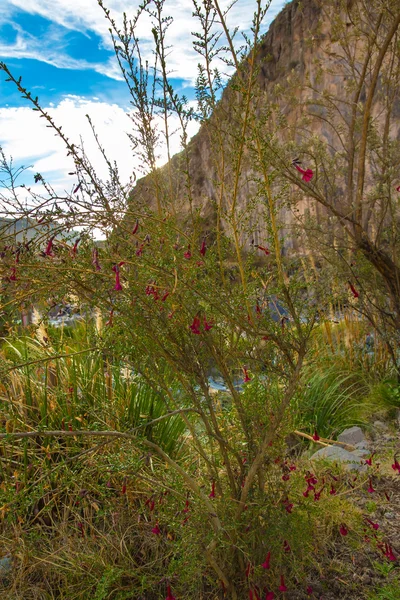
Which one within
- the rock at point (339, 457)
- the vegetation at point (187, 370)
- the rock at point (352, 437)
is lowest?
the rock at point (352, 437)

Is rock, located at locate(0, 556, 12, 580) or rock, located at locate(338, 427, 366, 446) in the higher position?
rock, located at locate(0, 556, 12, 580)

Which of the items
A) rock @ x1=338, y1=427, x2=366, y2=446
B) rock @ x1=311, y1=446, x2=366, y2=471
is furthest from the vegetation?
rock @ x1=338, y1=427, x2=366, y2=446

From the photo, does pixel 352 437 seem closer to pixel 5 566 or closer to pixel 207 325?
pixel 5 566

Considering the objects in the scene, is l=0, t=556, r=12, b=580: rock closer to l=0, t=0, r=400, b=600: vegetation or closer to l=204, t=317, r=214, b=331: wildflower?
l=0, t=0, r=400, b=600: vegetation

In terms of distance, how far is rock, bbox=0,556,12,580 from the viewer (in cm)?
232

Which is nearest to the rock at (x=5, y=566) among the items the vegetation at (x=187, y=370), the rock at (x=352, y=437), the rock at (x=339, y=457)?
the vegetation at (x=187, y=370)

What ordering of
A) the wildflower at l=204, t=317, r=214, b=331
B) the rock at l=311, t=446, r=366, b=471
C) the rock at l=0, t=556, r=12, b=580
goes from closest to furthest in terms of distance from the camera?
1. the wildflower at l=204, t=317, r=214, b=331
2. the rock at l=0, t=556, r=12, b=580
3. the rock at l=311, t=446, r=366, b=471

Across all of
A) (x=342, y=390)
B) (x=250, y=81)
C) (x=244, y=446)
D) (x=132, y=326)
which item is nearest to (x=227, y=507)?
(x=244, y=446)

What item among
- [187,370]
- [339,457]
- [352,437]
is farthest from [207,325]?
[352,437]

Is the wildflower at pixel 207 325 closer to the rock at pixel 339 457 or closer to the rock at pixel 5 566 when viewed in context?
the rock at pixel 5 566

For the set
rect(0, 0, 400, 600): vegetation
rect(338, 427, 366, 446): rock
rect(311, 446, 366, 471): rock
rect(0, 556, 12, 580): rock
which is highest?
rect(0, 0, 400, 600): vegetation

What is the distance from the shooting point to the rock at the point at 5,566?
7.63 feet

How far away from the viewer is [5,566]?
2.38 metres

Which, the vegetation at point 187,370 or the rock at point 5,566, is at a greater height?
the vegetation at point 187,370
